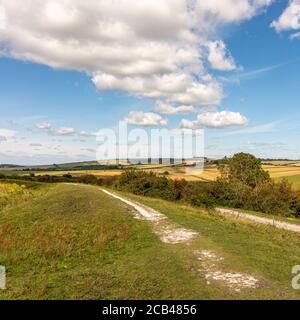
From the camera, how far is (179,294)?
10648 millimetres

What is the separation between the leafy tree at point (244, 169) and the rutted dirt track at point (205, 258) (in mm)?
80362

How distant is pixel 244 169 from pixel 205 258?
93152 millimetres

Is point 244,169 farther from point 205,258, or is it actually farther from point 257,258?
point 205,258

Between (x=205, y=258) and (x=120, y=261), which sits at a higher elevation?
(x=205, y=258)

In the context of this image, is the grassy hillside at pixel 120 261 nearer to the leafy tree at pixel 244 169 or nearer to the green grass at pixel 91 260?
the green grass at pixel 91 260

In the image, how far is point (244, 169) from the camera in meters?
104

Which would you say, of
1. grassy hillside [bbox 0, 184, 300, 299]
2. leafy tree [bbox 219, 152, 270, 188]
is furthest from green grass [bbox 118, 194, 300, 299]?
leafy tree [bbox 219, 152, 270, 188]

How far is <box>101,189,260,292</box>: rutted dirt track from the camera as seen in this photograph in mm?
11422

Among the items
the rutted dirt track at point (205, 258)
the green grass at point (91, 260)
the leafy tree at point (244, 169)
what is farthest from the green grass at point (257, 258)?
the leafy tree at point (244, 169)

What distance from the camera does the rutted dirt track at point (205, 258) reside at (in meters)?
11.4

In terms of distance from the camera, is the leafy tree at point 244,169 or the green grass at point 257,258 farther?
the leafy tree at point 244,169

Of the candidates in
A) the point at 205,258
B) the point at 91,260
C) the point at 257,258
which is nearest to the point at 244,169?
the point at 257,258
